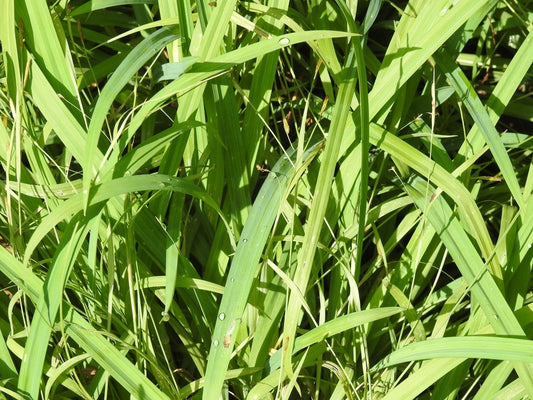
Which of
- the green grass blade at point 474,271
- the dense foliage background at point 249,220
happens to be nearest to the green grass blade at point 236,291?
the dense foliage background at point 249,220

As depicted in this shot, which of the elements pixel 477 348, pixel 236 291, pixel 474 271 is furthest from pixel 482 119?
pixel 236 291

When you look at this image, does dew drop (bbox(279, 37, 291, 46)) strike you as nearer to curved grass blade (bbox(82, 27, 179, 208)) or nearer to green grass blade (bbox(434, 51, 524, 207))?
curved grass blade (bbox(82, 27, 179, 208))

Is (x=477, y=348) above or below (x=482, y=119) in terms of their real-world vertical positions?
below

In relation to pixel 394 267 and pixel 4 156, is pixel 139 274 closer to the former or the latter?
pixel 4 156

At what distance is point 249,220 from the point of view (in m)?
A: 0.84

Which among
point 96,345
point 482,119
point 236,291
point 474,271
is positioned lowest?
point 96,345

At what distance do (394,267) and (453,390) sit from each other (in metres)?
0.21

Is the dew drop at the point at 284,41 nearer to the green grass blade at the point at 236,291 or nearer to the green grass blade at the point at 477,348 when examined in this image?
the green grass blade at the point at 236,291

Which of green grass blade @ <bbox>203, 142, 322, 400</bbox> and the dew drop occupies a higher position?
the dew drop

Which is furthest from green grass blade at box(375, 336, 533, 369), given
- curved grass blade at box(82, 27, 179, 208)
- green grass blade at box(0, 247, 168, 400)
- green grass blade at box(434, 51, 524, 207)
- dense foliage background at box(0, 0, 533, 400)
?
curved grass blade at box(82, 27, 179, 208)

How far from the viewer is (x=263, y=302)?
93cm

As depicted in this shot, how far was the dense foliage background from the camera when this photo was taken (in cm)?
81

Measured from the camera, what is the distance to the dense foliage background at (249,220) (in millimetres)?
807

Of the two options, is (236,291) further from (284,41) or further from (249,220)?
(284,41)
